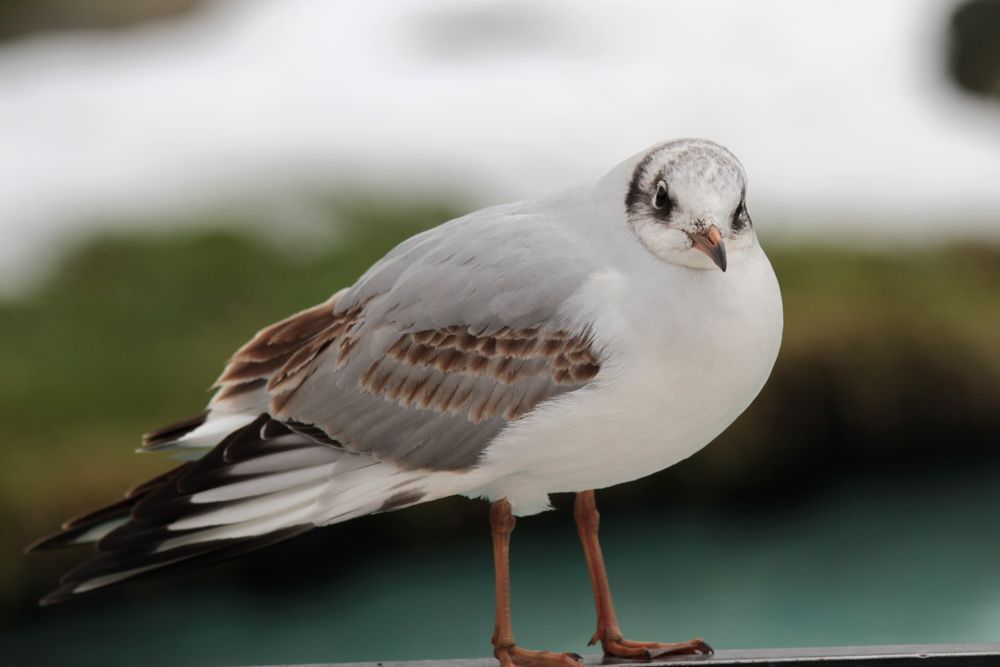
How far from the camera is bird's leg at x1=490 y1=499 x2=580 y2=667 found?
47.8 inches

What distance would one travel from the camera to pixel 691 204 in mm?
1059

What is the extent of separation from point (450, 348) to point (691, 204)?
25 cm

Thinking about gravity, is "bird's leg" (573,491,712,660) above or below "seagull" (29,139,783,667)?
below

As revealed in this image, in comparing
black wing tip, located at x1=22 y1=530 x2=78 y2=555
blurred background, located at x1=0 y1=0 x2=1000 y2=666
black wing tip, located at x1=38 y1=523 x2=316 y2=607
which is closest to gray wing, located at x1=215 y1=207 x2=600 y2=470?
black wing tip, located at x1=38 y1=523 x2=316 y2=607

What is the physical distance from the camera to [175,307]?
3.40 meters

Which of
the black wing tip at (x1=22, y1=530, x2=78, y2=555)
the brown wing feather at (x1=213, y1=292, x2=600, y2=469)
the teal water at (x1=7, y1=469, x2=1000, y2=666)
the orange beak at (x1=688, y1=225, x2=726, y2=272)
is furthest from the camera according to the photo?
the teal water at (x1=7, y1=469, x2=1000, y2=666)

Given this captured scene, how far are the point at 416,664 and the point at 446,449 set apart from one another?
201 millimetres

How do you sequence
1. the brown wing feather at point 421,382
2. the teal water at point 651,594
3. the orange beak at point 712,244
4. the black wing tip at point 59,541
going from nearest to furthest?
the orange beak at point 712,244 < the brown wing feather at point 421,382 < the black wing tip at point 59,541 < the teal water at point 651,594

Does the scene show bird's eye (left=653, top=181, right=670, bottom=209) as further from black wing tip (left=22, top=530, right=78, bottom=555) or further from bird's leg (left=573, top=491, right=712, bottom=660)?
black wing tip (left=22, top=530, right=78, bottom=555)

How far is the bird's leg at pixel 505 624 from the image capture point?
3.99 ft

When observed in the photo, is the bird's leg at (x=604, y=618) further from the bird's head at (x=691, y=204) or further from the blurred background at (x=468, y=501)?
the blurred background at (x=468, y=501)

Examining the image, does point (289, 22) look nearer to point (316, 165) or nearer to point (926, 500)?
point (316, 165)

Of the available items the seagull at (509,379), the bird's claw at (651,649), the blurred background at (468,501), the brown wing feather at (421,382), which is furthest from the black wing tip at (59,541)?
the blurred background at (468,501)

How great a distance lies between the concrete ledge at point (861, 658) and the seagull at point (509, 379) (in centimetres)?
9
